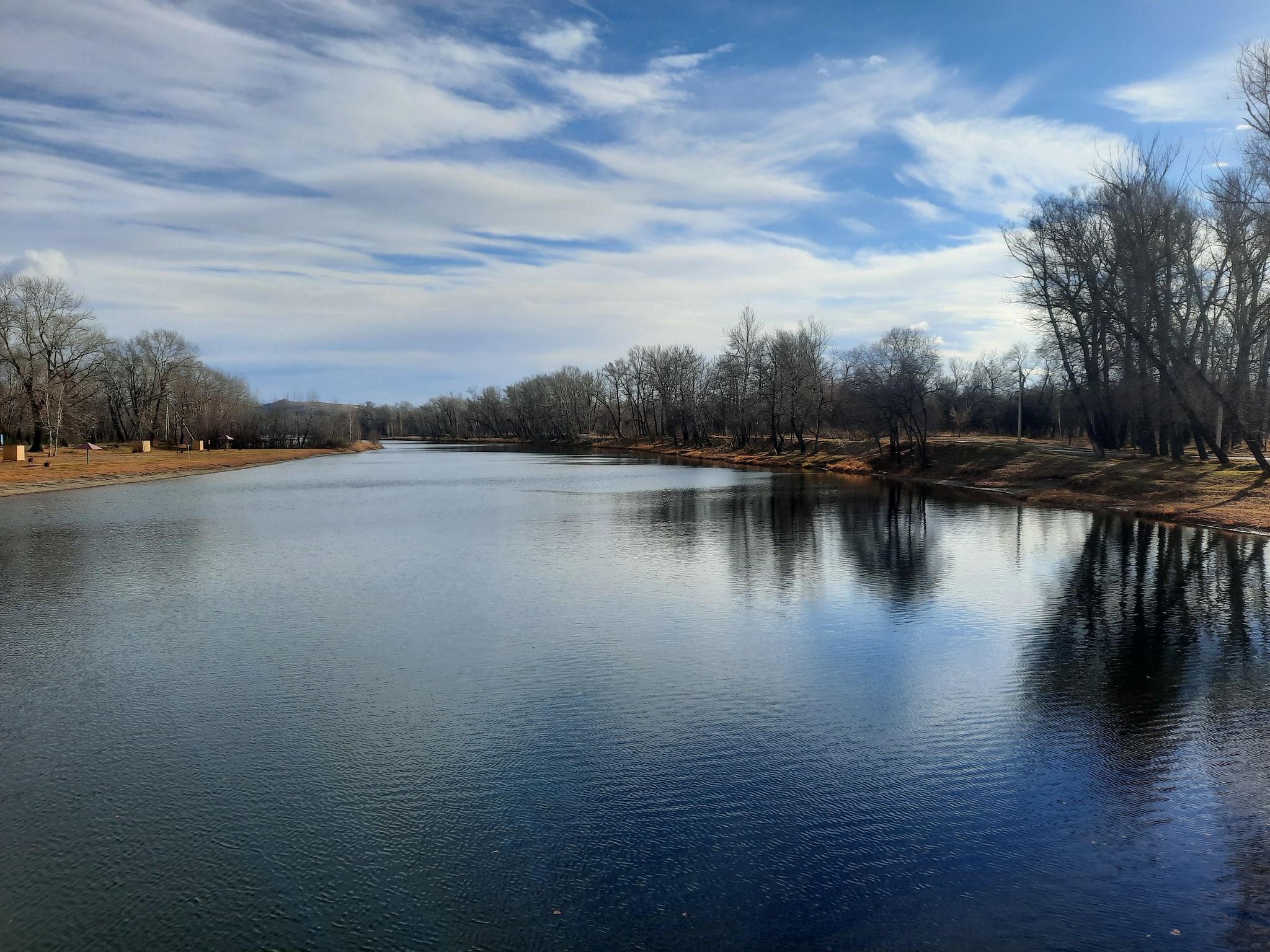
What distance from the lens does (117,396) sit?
94625 mm

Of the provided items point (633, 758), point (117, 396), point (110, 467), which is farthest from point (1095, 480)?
point (117, 396)

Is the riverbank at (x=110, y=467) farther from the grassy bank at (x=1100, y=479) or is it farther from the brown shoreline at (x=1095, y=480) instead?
the grassy bank at (x=1100, y=479)

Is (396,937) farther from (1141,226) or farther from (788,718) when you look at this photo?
(1141,226)

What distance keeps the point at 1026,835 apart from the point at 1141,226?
3176cm

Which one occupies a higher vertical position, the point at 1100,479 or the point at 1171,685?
the point at 1100,479

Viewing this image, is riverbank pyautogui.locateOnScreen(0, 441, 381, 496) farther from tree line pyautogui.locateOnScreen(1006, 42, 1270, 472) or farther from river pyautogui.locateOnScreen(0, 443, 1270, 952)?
tree line pyautogui.locateOnScreen(1006, 42, 1270, 472)

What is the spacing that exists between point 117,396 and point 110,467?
53.6 m

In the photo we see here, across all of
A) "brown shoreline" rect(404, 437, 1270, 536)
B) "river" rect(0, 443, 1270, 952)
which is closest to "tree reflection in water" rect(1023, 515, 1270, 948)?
"river" rect(0, 443, 1270, 952)

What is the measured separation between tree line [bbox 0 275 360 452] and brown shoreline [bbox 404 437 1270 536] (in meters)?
51.2

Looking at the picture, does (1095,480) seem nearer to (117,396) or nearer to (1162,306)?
(1162,306)

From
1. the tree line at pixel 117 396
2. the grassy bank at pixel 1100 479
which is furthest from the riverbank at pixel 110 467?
the grassy bank at pixel 1100 479

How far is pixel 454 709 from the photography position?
846 centimetres

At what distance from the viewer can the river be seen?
5.06 m

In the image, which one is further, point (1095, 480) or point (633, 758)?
point (1095, 480)
